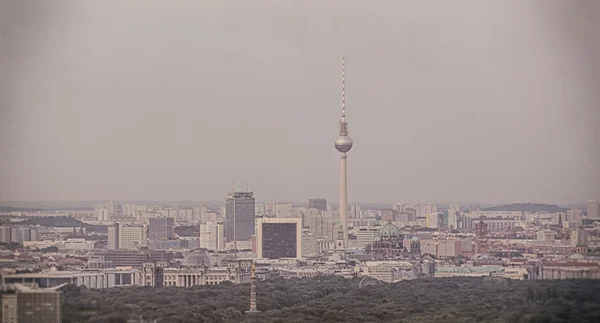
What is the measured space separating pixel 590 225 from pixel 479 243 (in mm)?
9920

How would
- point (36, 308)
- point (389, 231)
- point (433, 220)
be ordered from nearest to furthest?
point (36, 308), point (433, 220), point (389, 231)

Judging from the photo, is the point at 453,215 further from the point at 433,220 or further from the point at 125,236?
the point at 125,236

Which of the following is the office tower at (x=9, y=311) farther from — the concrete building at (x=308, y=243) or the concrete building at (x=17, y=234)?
the concrete building at (x=308, y=243)

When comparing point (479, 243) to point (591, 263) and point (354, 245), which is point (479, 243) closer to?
point (354, 245)

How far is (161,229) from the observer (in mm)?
35938

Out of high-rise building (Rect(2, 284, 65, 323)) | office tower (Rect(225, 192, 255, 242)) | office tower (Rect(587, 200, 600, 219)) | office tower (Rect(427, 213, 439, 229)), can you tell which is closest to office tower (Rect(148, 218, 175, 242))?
office tower (Rect(225, 192, 255, 242))

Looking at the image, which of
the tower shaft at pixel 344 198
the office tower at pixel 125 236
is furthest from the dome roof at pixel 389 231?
the office tower at pixel 125 236

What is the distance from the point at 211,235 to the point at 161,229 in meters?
1.02

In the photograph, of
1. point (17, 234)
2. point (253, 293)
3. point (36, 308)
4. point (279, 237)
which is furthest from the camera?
point (279, 237)

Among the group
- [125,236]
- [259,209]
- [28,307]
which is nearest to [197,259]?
[125,236]

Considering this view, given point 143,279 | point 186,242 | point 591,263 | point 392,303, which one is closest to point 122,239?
point 186,242

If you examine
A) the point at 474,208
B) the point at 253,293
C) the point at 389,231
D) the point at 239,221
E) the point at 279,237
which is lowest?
the point at 253,293

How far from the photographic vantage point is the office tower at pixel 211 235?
35.3 metres

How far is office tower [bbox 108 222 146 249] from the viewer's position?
1264 inches
